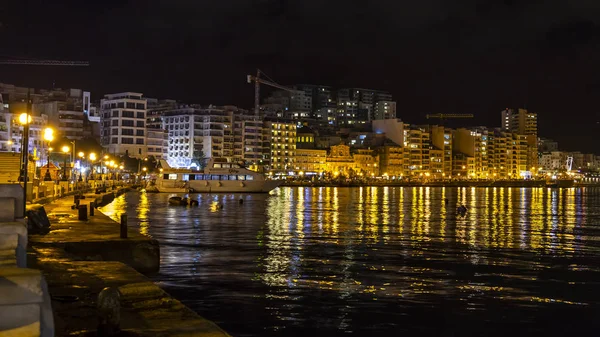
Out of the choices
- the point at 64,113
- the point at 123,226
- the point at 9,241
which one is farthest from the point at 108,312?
the point at 64,113

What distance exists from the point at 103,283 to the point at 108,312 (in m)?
4.94

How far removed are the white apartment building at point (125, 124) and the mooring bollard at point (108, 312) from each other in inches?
6396

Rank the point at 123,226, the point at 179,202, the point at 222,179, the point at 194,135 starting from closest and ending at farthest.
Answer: the point at 123,226
the point at 179,202
the point at 222,179
the point at 194,135

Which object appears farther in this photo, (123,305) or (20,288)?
(123,305)

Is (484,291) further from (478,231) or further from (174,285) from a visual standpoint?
(478,231)

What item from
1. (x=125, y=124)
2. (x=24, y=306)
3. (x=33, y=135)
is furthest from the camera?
(x=125, y=124)

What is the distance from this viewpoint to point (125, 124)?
169250 mm

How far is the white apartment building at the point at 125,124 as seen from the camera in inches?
6629

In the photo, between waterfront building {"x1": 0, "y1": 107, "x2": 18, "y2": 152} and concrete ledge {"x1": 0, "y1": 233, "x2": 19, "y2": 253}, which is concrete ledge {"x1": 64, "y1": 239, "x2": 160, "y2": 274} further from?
waterfront building {"x1": 0, "y1": 107, "x2": 18, "y2": 152}

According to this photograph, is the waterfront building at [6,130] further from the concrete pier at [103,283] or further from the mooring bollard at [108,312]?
the mooring bollard at [108,312]

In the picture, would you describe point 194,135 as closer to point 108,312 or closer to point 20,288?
point 108,312

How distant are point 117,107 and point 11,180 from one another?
441ft

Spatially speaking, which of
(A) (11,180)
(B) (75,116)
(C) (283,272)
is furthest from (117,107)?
(C) (283,272)

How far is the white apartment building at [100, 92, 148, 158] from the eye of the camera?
168 m
